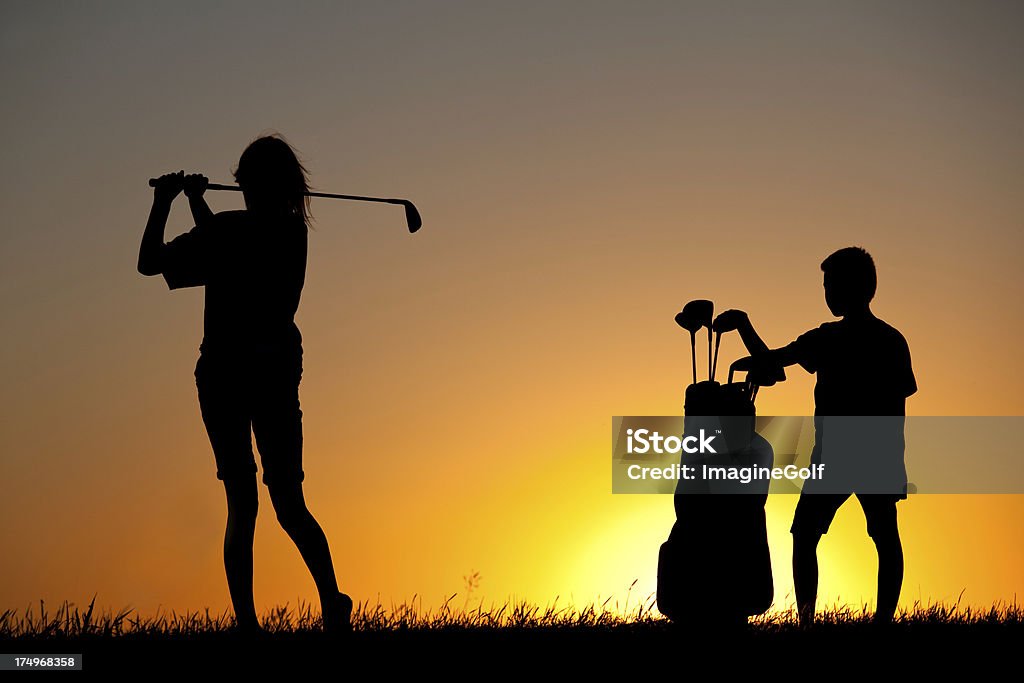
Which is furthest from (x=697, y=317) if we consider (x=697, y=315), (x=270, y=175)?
(x=270, y=175)

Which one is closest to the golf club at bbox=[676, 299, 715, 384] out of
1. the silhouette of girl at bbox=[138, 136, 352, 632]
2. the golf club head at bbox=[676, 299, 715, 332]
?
the golf club head at bbox=[676, 299, 715, 332]

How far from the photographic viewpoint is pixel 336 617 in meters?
A: 5.75

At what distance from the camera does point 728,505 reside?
20.7 feet

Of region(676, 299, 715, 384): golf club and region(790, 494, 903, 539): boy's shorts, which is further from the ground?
region(676, 299, 715, 384): golf club

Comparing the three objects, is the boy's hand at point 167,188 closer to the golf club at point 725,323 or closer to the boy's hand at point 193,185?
the boy's hand at point 193,185

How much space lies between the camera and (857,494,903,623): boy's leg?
6.80 m

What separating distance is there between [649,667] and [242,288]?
241cm

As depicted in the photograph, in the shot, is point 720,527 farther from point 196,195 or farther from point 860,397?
point 196,195

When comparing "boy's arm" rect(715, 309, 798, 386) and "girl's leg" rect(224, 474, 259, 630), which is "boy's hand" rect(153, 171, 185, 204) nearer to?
"girl's leg" rect(224, 474, 259, 630)

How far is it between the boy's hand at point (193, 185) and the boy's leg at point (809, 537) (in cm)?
354

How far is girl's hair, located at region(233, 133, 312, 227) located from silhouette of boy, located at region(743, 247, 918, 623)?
8.69ft

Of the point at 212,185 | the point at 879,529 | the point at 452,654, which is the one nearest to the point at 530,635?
the point at 452,654

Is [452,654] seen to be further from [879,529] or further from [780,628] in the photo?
[879,529]

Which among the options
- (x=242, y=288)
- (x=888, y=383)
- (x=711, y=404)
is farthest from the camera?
(x=888, y=383)
